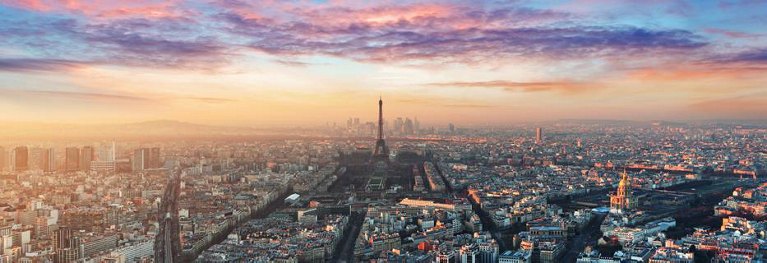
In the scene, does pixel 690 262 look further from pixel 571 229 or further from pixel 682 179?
pixel 682 179

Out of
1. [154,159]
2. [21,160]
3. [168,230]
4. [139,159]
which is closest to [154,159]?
[154,159]

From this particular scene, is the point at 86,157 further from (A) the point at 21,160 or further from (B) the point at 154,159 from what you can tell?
(A) the point at 21,160

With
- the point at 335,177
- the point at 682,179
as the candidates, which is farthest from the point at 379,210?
the point at 682,179

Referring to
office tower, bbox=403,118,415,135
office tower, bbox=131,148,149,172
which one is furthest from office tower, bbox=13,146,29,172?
office tower, bbox=403,118,415,135

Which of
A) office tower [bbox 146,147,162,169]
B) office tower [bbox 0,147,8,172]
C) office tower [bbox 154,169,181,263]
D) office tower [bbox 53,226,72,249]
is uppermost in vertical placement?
Result: office tower [bbox 0,147,8,172]

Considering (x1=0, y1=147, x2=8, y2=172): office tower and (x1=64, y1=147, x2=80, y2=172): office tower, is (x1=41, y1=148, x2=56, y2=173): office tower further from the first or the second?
(x1=0, y1=147, x2=8, y2=172): office tower

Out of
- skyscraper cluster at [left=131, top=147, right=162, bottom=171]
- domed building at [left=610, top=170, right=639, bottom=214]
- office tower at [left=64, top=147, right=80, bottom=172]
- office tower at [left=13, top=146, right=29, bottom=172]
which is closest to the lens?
domed building at [left=610, top=170, right=639, bottom=214]
